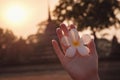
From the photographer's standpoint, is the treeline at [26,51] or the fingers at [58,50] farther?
the treeline at [26,51]

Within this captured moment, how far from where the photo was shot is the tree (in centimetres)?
2384

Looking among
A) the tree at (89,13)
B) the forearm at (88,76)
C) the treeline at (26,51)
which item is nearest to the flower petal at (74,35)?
the forearm at (88,76)

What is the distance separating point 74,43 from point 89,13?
74.6 feet

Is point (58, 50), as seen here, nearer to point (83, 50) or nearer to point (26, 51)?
point (83, 50)

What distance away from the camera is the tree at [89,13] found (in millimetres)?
23844

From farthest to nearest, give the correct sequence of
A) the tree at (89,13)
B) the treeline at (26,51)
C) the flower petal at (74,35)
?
the tree at (89,13) < the treeline at (26,51) < the flower petal at (74,35)

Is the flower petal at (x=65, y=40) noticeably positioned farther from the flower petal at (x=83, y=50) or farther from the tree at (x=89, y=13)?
the tree at (x=89, y=13)

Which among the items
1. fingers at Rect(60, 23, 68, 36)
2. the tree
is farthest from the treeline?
fingers at Rect(60, 23, 68, 36)

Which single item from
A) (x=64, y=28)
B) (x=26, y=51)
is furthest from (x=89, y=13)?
(x=64, y=28)

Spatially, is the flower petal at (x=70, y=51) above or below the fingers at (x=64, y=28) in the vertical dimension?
below

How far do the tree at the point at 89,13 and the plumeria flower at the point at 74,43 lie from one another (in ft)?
72.0

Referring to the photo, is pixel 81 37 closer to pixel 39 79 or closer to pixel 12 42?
pixel 39 79

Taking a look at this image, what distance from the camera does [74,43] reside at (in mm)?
1624

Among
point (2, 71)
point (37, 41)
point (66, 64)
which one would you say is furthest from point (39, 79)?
point (66, 64)
